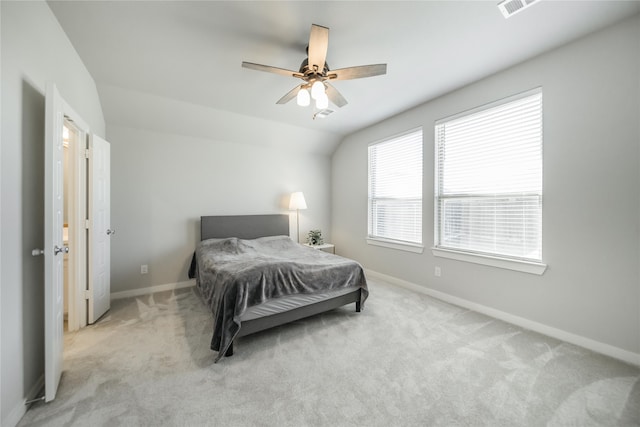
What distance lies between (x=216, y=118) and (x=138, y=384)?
10.6 feet

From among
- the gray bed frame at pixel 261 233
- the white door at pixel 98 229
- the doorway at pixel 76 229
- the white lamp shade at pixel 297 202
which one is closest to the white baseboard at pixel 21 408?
the doorway at pixel 76 229

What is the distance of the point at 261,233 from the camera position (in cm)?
434

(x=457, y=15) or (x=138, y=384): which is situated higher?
(x=457, y=15)

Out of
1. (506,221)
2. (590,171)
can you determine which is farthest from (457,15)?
(506,221)

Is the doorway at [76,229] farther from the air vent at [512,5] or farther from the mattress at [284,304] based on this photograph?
the air vent at [512,5]

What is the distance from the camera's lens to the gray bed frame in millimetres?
2269

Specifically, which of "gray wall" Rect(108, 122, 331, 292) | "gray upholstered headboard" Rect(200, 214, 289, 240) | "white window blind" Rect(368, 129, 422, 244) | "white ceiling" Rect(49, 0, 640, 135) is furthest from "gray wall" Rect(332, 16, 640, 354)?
"gray wall" Rect(108, 122, 331, 292)

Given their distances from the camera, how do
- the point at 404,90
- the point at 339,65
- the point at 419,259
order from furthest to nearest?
the point at 419,259, the point at 404,90, the point at 339,65

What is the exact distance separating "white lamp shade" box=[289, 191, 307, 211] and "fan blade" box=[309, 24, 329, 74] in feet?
8.61

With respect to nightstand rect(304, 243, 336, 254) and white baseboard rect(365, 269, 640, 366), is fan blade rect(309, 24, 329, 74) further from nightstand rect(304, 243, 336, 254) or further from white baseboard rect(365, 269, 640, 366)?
white baseboard rect(365, 269, 640, 366)

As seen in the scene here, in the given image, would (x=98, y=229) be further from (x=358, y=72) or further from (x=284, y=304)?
(x=358, y=72)

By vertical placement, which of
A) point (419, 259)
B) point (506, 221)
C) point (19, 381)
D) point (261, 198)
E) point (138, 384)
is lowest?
point (138, 384)

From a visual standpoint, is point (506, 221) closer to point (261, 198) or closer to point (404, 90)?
point (404, 90)

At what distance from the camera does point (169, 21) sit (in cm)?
190
